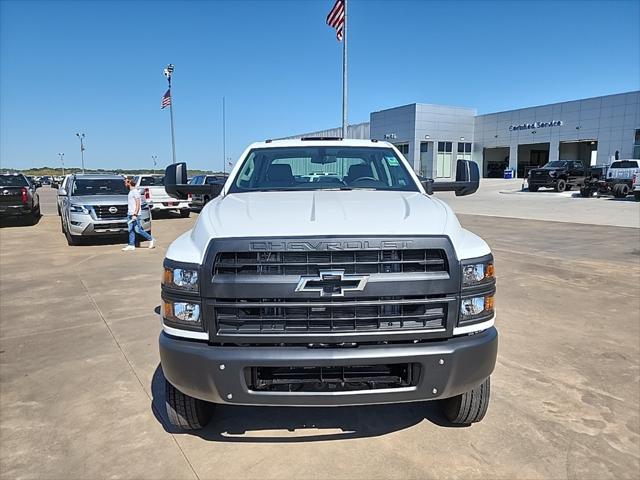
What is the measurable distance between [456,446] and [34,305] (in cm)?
558

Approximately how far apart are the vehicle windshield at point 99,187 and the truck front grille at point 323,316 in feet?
37.7

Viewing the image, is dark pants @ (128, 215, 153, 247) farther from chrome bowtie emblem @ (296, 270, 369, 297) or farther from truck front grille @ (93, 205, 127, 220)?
chrome bowtie emblem @ (296, 270, 369, 297)

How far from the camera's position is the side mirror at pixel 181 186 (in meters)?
4.00

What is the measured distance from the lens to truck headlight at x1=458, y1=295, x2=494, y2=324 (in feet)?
8.32

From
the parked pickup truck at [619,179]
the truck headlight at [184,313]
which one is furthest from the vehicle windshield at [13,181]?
the parked pickup truck at [619,179]

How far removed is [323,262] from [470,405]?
4.70 ft

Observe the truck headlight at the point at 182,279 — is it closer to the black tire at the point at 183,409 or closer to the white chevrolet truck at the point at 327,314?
the white chevrolet truck at the point at 327,314

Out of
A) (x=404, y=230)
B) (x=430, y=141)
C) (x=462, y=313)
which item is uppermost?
(x=430, y=141)

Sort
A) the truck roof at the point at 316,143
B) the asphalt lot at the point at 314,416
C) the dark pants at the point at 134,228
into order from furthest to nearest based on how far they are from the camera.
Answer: the dark pants at the point at 134,228, the truck roof at the point at 316,143, the asphalt lot at the point at 314,416

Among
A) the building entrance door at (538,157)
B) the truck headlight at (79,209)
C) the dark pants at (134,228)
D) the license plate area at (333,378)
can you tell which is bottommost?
the dark pants at (134,228)

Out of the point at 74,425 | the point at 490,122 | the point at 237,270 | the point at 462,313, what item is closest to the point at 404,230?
the point at 462,313

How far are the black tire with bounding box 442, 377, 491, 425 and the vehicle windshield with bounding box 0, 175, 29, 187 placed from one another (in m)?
16.6

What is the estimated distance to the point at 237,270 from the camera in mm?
2480

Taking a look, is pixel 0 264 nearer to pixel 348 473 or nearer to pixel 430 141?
pixel 348 473
